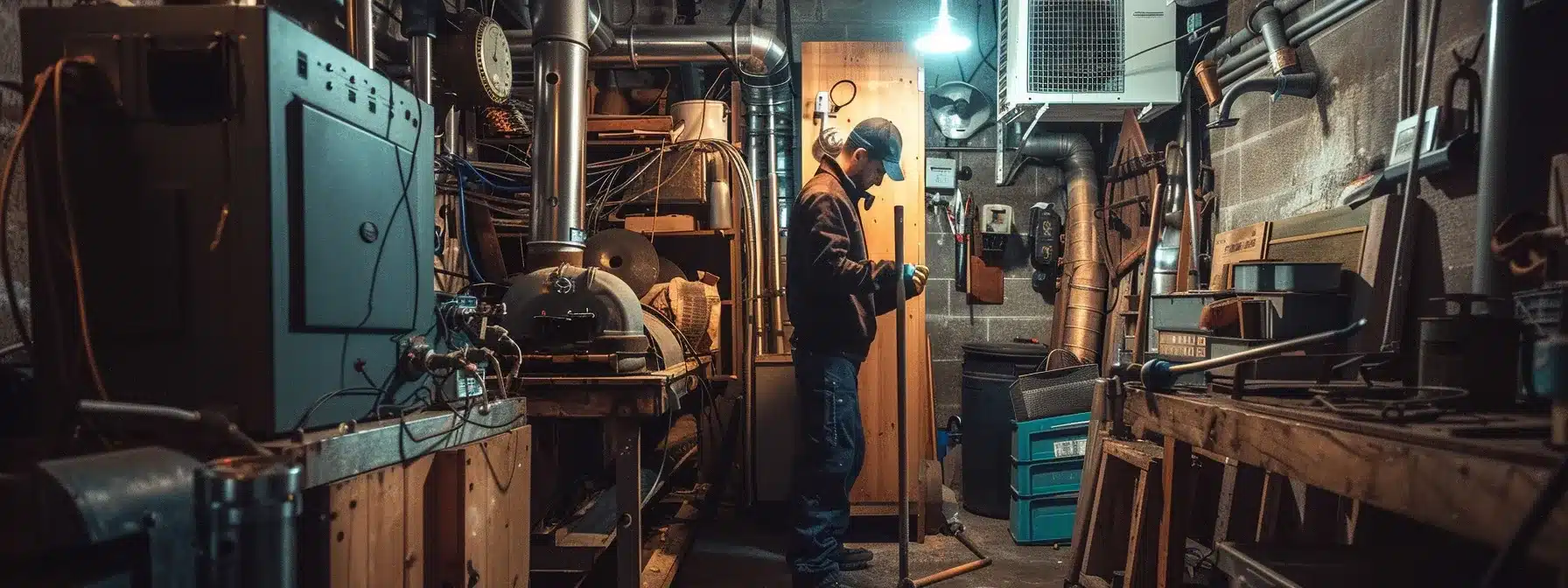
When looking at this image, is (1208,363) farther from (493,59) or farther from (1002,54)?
(1002,54)

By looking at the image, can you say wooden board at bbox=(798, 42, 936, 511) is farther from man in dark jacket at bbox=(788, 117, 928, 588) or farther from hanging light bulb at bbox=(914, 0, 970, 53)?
man in dark jacket at bbox=(788, 117, 928, 588)

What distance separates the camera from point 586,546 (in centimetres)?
228

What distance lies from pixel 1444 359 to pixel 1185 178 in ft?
8.56

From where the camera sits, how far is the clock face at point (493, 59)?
2.81 meters

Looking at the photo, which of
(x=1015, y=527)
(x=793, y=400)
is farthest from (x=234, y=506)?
(x=1015, y=527)

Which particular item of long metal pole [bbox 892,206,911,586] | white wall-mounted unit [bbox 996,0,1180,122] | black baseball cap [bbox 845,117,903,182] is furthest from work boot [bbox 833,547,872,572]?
white wall-mounted unit [bbox 996,0,1180,122]

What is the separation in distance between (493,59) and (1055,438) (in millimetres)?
2890

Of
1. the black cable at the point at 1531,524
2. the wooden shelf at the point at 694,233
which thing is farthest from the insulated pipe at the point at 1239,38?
the black cable at the point at 1531,524

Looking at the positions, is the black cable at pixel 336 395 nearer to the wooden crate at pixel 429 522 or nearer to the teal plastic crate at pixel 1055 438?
the wooden crate at pixel 429 522

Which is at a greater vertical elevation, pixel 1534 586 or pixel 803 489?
pixel 1534 586

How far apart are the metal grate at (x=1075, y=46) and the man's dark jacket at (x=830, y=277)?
176cm

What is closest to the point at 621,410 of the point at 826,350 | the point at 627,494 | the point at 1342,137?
the point at 627,494

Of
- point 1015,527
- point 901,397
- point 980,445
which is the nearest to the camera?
point 901,397

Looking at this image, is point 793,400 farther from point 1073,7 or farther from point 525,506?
point 1073,7
